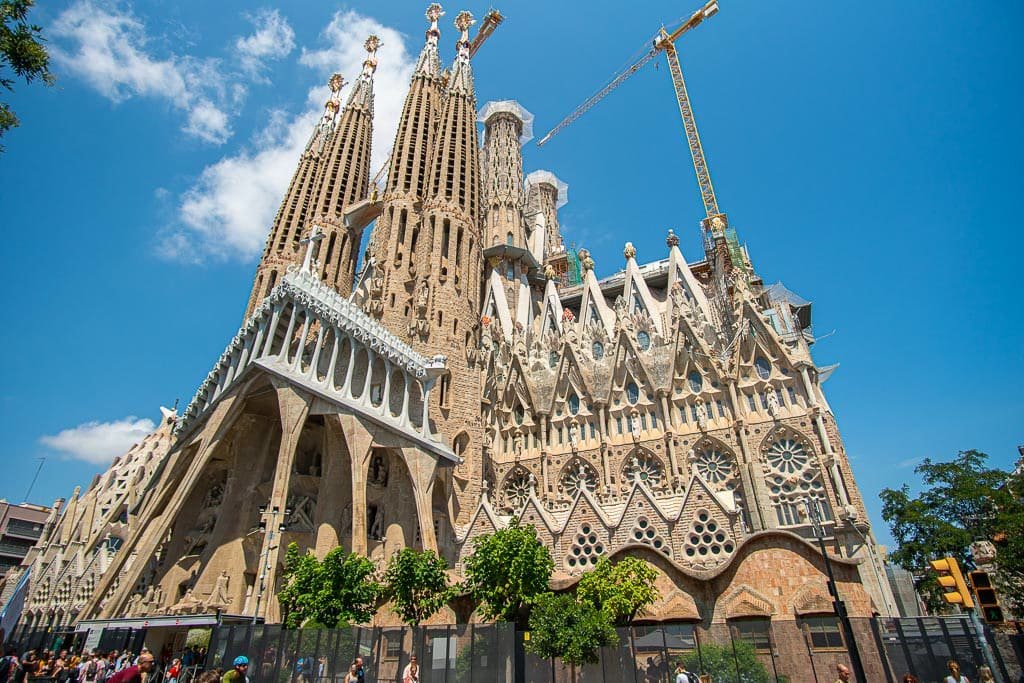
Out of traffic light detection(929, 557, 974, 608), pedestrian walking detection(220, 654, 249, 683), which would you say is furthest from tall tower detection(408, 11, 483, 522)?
traffic light detection(929, 557, 974, 608)

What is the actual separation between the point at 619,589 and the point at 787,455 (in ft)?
38.5

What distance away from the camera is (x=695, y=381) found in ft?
85.9

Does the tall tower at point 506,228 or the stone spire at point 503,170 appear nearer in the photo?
the tall tower at point 506,228

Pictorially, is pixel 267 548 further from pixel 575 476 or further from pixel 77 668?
pixel 575 476

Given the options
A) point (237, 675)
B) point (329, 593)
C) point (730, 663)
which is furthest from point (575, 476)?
point (237, 675)

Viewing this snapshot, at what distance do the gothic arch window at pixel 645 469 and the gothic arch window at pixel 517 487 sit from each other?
4.81 meters

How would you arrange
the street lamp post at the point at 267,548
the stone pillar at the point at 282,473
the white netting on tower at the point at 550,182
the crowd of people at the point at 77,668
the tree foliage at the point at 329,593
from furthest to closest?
the white netting on tower at the point at 550,182 < the stone pillar at the point at 282,473 < the street lamp post at the point at 267,548 < the tree foliage at the point at 329,593 < the crowd of people at the point at 77,668

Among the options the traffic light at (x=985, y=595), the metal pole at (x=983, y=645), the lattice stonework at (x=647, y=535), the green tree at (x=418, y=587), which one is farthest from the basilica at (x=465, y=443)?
the traffic light at (x=985, y=595)

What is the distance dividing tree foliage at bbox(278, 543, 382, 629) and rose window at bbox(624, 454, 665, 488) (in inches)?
513

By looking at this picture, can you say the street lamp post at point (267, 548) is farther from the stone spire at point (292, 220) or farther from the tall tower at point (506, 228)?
the tall tower at point (506, 228)

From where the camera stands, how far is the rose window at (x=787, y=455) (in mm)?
22234

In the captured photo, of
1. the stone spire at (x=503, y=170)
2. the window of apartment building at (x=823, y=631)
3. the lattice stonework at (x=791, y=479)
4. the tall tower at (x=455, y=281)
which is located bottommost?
the window of apartment building at (x=823, y=631)

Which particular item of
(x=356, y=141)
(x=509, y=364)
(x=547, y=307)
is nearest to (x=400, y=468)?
(x=509, y=364)

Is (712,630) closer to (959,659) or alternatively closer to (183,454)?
(959,659)
